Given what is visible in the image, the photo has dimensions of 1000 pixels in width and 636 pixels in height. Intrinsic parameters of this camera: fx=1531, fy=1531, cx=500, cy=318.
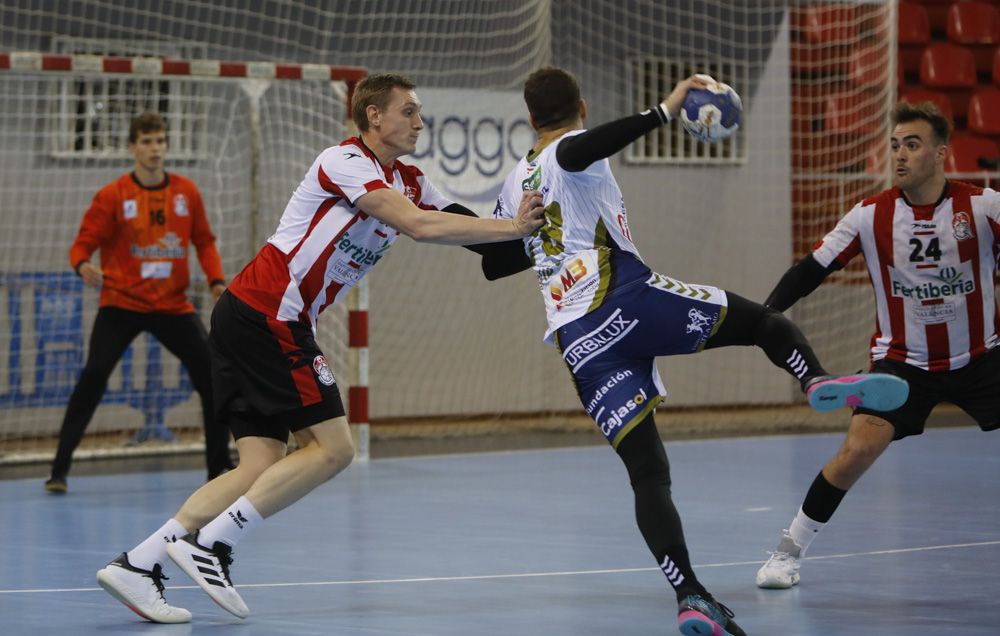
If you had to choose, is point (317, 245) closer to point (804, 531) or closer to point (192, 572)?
point (192, 572)

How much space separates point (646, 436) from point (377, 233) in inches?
52.5

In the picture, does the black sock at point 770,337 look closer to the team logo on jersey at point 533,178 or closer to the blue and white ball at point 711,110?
the blue and white ball at point 711,110

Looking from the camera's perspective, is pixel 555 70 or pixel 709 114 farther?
pixel 555 70

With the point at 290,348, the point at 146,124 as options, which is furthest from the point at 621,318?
the point at 146,124

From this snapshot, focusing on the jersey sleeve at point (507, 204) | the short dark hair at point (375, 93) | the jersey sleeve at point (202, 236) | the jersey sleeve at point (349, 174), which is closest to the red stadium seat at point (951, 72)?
the jersey sleeve at point (202, 236)

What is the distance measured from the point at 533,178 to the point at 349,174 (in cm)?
72

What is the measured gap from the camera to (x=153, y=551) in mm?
5488

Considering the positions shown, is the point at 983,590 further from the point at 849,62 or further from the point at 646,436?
the point at 849,62

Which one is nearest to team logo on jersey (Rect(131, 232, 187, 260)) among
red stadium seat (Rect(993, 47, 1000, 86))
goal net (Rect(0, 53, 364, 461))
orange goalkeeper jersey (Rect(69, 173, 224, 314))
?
orange goalkeeper jersey (Rect(69, 173, 224, 314))

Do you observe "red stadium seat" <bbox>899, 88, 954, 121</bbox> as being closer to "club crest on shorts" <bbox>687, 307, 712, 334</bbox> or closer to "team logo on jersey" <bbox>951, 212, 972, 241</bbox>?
"team logo on jersey" <bbox>951, 212, 972, 241</bbox>

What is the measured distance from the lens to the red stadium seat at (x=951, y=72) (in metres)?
16.7

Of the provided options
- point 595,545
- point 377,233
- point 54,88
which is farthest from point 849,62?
point 377,233

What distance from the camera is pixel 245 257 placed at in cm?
1312

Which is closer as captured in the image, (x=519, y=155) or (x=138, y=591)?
(x=138, y=591)
